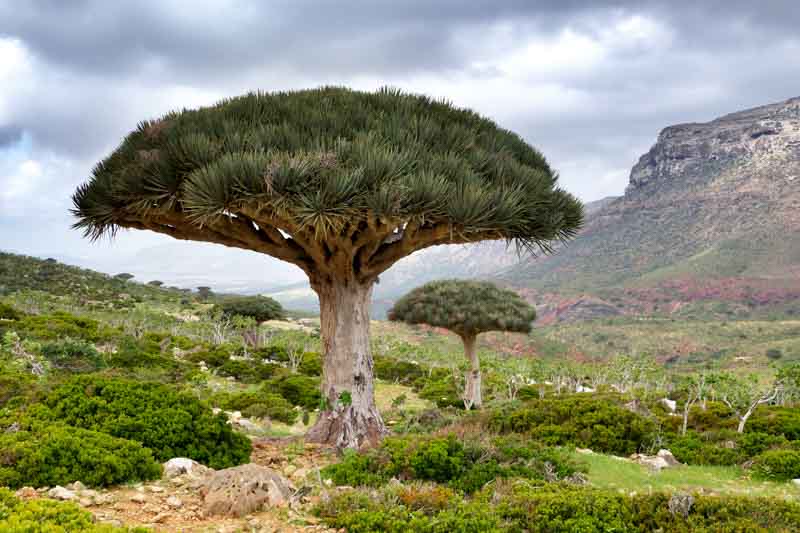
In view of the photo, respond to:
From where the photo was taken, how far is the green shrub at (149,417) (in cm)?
793

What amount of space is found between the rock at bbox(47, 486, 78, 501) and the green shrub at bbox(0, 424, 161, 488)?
0.28 metres

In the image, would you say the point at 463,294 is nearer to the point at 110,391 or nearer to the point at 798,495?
the point at 798,495

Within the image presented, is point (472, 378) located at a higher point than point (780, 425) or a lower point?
higher

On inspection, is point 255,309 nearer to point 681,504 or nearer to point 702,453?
point 702,453

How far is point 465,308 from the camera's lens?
2186cm

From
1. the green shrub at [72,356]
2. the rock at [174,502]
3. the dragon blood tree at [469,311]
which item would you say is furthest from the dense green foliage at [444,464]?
the green shrub at [72,356]

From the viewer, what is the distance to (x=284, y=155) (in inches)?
323

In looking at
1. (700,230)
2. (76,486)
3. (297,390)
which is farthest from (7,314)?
(700,230)

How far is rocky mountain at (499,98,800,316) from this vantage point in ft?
341

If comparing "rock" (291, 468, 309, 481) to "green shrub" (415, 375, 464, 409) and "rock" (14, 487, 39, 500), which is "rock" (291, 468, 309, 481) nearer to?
"rock" (14, 487, 39, 500)

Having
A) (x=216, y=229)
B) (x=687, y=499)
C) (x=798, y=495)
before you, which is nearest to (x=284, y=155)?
(x=216, y=229)

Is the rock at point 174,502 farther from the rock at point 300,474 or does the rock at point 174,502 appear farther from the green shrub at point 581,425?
the green shrub at point 581,425

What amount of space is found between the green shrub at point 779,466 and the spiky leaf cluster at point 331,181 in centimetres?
567

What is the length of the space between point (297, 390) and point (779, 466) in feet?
53.0
